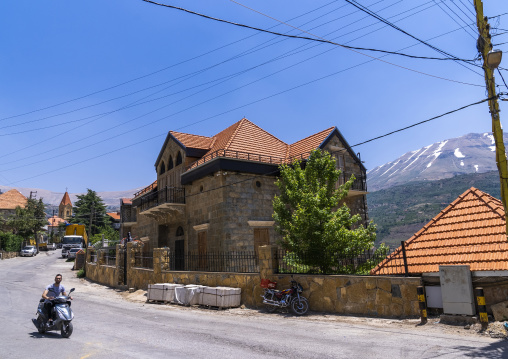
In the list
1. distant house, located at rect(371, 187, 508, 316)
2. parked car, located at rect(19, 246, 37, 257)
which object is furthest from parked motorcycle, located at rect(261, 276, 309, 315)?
parked car, located at rect(19, 246, 37, 257)

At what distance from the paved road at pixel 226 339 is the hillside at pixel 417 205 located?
4439 inches

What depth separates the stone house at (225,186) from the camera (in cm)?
→ 1947

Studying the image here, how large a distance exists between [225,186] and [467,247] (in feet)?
39.7

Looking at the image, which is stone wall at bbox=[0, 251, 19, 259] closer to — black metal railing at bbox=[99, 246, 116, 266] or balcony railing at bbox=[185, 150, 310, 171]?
black metal railing at bbox=[99, 246, 116, 266]

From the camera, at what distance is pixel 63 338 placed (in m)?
8.39

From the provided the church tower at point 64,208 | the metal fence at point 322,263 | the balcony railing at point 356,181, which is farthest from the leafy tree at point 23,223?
the church tower at point 64,208

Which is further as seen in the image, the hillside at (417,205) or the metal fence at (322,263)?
the hillside at (417,205)

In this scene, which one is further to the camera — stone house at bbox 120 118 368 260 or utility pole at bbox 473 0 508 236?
stone house at bbox 120 118 368 260

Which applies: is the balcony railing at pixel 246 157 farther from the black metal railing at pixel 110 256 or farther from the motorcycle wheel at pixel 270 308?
the motorcycle wheel at pixel 270 308

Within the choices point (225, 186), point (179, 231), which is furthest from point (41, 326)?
point (179, 231)

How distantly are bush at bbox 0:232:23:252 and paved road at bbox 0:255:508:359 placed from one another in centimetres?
4794

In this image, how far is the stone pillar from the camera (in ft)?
42.3

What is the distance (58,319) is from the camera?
846 centimetres

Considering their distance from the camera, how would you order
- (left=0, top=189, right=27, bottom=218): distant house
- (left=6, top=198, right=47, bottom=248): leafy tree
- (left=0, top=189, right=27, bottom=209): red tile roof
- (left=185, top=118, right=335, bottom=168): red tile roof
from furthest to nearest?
(left=0, top=189, right=27, bottom=209): red tile roof, (left=0, top=189, right=27, bottom=218): distant house, (left=6, top=198, right=47, bottom=248): leafy tree, (left=185, top=118, right=335, bottom=168): red tile roof
